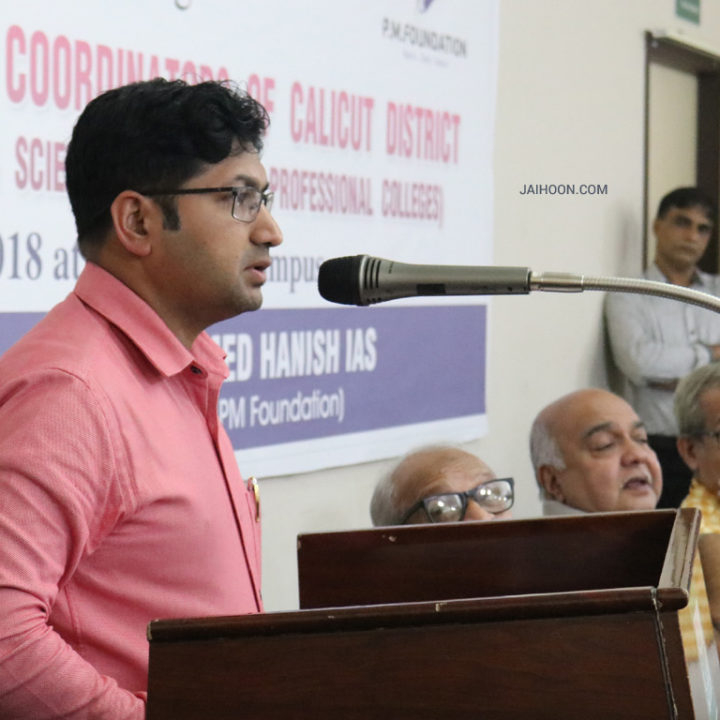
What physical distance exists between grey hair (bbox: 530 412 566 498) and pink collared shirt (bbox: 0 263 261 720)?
1.64 meters

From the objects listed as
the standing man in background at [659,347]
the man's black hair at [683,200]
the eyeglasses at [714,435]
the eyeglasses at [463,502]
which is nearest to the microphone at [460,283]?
the eyeglasses at [463,502]

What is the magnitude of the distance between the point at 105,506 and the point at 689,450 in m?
1.99

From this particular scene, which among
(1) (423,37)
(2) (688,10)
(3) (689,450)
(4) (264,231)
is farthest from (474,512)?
(2) (688,10)

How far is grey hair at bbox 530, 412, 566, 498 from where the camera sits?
2.99 m

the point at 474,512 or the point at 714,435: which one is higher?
the point at 714,435

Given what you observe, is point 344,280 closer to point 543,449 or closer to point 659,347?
point 543,449

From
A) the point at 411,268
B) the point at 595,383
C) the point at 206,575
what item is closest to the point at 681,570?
the point at 411,268

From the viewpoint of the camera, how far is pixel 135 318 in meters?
1.39

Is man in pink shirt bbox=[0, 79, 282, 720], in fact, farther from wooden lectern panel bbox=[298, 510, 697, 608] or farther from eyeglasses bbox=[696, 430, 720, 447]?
eyeglasses bbox=[696, 430, 720, 447]

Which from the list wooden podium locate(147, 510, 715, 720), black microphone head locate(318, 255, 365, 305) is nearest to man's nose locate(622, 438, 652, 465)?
black microphone head locate(318, 255, 365, 305)

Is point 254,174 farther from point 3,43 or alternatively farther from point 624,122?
point 624,122

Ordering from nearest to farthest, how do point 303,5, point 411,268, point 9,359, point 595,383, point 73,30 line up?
point 411,268 < point 9,359 < point 73,30 < point 303,5 < point 595,383

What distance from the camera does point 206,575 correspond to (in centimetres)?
131

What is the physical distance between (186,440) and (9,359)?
8.1 inches
